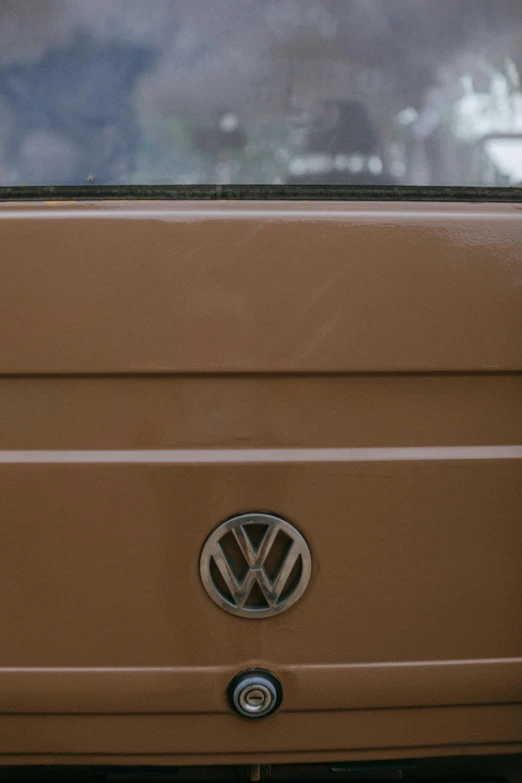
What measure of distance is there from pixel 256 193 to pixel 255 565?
74 cm

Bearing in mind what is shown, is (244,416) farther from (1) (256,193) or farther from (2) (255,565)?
(1) (256,193)

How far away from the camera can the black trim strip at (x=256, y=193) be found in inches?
46.7

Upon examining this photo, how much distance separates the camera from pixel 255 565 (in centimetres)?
110

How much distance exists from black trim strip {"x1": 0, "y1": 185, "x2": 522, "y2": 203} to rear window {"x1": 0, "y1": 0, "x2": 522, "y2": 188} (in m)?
0.06

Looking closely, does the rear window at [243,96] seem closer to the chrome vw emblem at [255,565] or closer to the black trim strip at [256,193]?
the black trim strip at [256,193]

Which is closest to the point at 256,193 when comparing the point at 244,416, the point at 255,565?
the point at 244,416

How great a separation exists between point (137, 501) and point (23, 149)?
2.70ft

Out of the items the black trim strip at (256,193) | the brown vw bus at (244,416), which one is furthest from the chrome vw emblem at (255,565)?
the black trim strip at (256,193)

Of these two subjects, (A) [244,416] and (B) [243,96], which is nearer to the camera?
(A) [244,416]

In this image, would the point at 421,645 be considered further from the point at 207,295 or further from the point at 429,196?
the point at 429,196

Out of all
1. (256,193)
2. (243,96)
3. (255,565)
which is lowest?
(255,565)

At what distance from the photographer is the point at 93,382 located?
1.10 metres

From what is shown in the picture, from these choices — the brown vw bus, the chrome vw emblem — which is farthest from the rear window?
the chrome vw emblem

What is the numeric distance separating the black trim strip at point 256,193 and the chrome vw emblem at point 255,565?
2.14 feet
